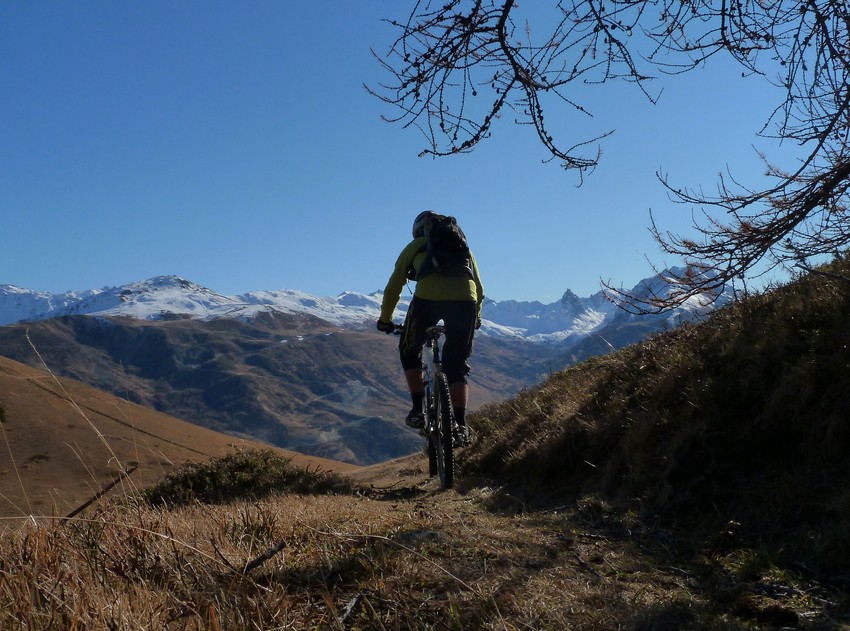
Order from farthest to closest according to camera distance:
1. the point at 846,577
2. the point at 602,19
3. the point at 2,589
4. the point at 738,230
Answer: the point at 738,230
the point at 602,19
the point at 846,577
the point at 2,589

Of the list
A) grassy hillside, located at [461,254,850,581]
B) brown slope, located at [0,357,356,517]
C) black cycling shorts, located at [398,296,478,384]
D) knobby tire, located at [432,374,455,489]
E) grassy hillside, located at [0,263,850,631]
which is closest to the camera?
grassy hillside, located at [0,263,850,631]

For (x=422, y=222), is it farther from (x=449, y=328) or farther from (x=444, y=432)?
(x=444, y=432)

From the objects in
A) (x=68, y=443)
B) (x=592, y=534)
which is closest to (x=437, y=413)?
(x=592, y=534)

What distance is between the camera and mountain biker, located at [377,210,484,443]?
6559 mm

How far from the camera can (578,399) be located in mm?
6555

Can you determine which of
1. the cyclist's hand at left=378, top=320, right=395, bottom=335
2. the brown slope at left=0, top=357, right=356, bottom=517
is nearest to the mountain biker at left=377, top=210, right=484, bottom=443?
the cyclist's hand at left=378, top=320, right=395, bottom=335

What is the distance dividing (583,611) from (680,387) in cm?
309

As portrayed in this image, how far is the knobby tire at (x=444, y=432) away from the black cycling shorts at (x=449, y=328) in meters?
0.21

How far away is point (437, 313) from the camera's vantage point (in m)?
6.60

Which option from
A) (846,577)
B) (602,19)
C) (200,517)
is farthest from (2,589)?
(602,19)

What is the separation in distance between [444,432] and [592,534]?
2797mm

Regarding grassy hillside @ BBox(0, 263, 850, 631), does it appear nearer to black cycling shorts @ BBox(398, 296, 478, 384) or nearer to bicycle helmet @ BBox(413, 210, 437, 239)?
black cycling shorts @ BBox(398, 296, 478, 384)

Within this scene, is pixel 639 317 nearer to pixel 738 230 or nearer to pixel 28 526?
pixel 738 230

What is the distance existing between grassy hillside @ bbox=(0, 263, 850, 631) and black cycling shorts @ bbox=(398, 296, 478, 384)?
114 cm
